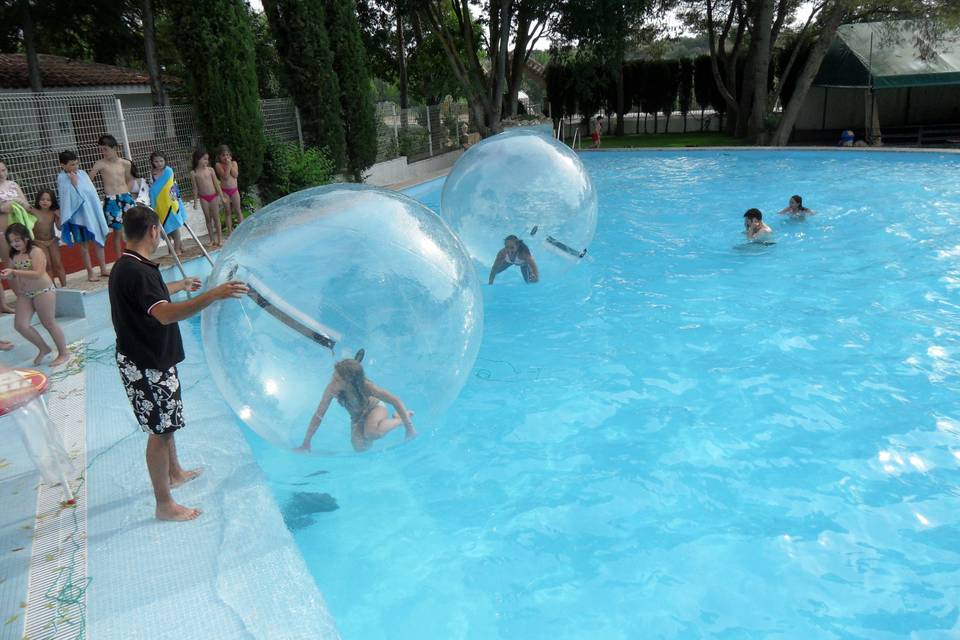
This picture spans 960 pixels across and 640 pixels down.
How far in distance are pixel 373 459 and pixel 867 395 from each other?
13.9 ft

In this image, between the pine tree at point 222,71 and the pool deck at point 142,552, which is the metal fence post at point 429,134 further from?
the pool deck at point 142,552

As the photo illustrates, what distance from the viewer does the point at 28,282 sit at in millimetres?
5539

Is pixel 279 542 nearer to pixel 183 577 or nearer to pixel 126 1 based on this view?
pixel 183 577

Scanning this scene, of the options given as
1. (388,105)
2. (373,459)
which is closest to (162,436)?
(373,459)

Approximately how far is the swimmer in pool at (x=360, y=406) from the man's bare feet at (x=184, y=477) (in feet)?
3.33

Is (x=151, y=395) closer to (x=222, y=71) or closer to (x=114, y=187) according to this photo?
(x=114, y=187)

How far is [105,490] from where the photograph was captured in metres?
3.89

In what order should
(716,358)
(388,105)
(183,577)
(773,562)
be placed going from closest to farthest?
1. (183,577)
2. (773,562)
3. (716,358)
4. (388,105)

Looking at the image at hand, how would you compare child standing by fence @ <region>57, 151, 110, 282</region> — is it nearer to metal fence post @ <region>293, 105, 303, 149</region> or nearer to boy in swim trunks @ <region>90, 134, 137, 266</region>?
boy in swim trunks @ <region>90, 134, 137, 266</region>

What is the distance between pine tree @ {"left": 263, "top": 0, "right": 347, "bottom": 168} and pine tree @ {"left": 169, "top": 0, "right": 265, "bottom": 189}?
2576 millimetres

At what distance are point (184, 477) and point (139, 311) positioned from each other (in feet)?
3.98

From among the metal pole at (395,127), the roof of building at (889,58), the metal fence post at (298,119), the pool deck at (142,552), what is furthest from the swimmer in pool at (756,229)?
the roof of building at (889,58)

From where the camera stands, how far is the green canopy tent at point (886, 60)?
2130 cm

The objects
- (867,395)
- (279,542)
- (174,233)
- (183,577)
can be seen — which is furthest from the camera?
(174,233)
